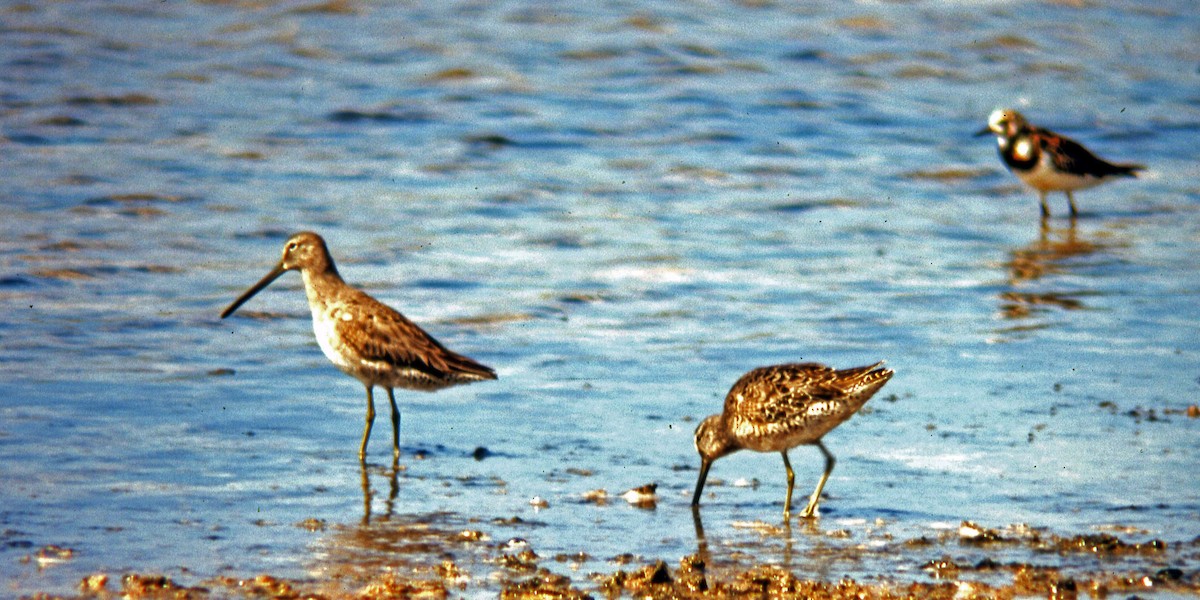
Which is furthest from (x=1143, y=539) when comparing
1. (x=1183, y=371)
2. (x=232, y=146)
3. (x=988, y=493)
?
(x=232, y=146)

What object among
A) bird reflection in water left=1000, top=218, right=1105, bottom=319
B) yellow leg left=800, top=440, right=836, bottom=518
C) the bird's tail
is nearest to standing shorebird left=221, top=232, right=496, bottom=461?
yellow leg left=800, top=440, right=836, bottom=518

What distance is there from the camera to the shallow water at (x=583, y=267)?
777 centimetres

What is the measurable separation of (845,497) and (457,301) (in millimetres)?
4793

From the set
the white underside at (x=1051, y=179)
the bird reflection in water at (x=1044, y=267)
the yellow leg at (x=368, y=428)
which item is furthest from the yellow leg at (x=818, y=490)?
the white underside at (x=1051, y=179)

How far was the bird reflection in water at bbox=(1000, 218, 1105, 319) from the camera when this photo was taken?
1234 cm

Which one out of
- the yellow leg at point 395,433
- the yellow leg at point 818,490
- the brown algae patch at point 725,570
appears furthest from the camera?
the yellow leg at point 395,433

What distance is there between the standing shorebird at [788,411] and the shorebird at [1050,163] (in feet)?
27.7

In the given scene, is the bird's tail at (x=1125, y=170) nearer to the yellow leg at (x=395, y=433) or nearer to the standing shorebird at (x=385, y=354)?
the standing shorebird at (x=385, y=354)

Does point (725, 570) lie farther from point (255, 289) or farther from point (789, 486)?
point (255, 289)

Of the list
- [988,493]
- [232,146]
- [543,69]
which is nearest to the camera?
[988,493]

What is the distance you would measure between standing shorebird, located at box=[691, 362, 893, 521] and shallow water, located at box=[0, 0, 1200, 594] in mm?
248

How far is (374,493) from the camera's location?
795 cm

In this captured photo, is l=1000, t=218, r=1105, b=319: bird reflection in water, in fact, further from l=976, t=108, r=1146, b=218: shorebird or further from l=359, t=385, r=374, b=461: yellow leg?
l=359, t=385, r=374, b=461: yellow leg

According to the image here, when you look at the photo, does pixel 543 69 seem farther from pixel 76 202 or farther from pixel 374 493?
pixel 374 493
